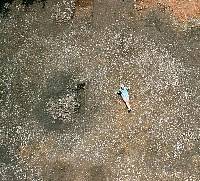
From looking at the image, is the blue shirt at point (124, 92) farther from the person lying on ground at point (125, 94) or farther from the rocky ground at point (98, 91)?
the rocky ground at point (98, 91)

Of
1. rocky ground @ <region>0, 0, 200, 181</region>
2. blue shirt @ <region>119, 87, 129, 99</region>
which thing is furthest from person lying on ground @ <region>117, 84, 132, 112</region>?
rocky ground @ <region>0, 0, 200, 181</region>

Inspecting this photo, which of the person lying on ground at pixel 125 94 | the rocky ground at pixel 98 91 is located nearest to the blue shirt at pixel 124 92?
the person lying on ground at pixel 125 94

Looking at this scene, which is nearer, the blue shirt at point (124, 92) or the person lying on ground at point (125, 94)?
the person lying on ground at point (125, 94)

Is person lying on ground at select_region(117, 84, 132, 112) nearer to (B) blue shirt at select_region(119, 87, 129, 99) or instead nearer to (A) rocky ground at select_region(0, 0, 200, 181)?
(B) blue shirt at select_region(119, 87, 129, 99)

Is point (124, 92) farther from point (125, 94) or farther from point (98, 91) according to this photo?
point (98, 91)

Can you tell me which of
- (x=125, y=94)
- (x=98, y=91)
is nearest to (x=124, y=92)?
(x=125, y=94)

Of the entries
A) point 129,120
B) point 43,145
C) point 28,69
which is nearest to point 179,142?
point 129,120

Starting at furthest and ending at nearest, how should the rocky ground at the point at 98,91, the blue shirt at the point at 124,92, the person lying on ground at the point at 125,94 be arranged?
the blue shirt at the point at 124,92 < the person lying on ground at the point at 125,94 < the rocky ground at the point at 98,91

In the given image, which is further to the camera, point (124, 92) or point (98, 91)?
point (98, 91)

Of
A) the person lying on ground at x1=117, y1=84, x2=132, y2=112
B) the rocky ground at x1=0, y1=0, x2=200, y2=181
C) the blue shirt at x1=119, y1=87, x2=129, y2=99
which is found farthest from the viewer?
the blue shirt at x1=119, y1=87, x2=129, y2=99

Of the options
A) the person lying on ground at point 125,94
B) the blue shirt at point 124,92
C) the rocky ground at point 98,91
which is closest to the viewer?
the rocky ground at point 98,91
